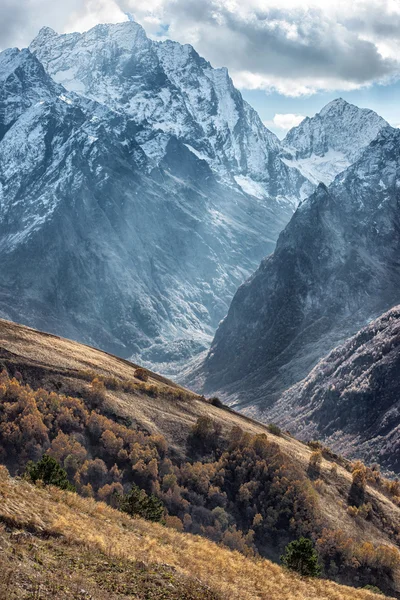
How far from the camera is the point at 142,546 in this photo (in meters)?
31.4

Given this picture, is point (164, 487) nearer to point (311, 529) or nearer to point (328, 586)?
point (311, 529)

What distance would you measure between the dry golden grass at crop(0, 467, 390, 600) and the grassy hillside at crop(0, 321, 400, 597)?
1501 centimetres

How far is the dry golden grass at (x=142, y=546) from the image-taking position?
89.9ft

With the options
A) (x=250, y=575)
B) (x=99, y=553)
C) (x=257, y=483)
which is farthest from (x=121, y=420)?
(x=99, y=553)

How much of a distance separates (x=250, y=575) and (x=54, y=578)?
14.4 metres

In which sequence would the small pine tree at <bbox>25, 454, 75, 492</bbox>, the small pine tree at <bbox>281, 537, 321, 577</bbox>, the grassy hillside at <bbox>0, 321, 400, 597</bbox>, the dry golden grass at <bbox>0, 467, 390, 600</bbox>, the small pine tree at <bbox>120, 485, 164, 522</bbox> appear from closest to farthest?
the dry golden grass at <bbox>0, 467, 390, 600</bbox>, the small pine tree at <bbox>25, 454, 75, 492</bbox>, the small pine tree at <bbox>281, 537, 321, 577</bbox>, the small pine tree at <bbox>120, 485, 164, 522</bbox>, the grassy hillside at <bbox>0, 321, 400, 597</bbox>

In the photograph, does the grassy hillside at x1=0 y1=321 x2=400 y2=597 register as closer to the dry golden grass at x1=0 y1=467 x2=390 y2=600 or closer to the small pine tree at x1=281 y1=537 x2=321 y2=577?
the small pine tree at x1=281 y1=537 x2=321 y2=577

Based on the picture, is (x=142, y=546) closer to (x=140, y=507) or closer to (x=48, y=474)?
(x=48, y=474)

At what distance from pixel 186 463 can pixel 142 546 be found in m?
33.8

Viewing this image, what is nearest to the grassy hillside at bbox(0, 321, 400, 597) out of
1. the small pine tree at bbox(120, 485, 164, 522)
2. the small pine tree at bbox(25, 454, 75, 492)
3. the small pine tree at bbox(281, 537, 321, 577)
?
the small pine tree at bbox(120, 485, 164, 522)

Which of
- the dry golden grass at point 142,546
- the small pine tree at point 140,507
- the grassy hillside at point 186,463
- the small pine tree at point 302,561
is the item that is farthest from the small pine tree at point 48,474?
the small pine tree at point 302,561

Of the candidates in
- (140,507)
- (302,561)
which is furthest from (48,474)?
(302,561)

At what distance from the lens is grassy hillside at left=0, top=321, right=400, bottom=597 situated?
5622cm

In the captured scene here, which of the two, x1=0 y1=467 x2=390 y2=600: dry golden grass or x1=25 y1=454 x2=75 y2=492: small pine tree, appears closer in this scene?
x1=0 y1=467 x2=390 y2=600: dry golden grass
